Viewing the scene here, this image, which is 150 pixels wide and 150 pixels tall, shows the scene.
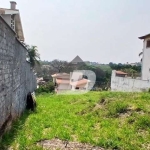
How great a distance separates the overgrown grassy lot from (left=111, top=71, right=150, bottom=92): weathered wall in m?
5.52

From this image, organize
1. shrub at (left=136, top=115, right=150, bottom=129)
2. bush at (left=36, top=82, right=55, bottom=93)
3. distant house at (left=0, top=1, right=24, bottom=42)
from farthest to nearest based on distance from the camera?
1. bush at (left=36, top=82, right=55, bottom=93)
2. distant house at (left=0, top=1, right=24, bottom=42)
3. shrub at (left=136, top=115, right=150, bottom=129)

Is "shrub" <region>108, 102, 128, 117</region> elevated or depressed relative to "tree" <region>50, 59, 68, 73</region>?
depressed

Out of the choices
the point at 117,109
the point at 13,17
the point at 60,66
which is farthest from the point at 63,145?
the point at 60,66

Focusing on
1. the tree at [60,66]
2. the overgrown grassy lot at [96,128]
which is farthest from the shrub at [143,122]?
the tree at [60,66]

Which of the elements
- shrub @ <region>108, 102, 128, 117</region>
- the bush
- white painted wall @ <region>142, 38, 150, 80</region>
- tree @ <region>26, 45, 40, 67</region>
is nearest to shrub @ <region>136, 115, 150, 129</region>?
shrub @ <region>108, 102, 128, 117</region>

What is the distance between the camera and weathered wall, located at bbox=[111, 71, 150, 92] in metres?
15.3

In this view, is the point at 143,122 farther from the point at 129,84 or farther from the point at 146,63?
the point at 146,63

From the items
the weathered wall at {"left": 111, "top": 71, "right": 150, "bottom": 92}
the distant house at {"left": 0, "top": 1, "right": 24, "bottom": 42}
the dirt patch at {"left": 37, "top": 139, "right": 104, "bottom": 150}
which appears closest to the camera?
the dirt patch at {"left": 37, "top": 139, "right": 104, "bottom": 150}

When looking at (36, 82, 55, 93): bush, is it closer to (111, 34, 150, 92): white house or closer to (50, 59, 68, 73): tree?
(111, 34, 150, 92): white house

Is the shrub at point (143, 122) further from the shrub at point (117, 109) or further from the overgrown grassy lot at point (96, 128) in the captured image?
the shrub at point (117, 109)

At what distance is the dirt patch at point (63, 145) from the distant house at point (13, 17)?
25.5ft

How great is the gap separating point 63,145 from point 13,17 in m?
9.98

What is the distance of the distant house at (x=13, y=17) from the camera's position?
12406 mm

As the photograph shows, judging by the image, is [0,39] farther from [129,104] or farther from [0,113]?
[129,104]
